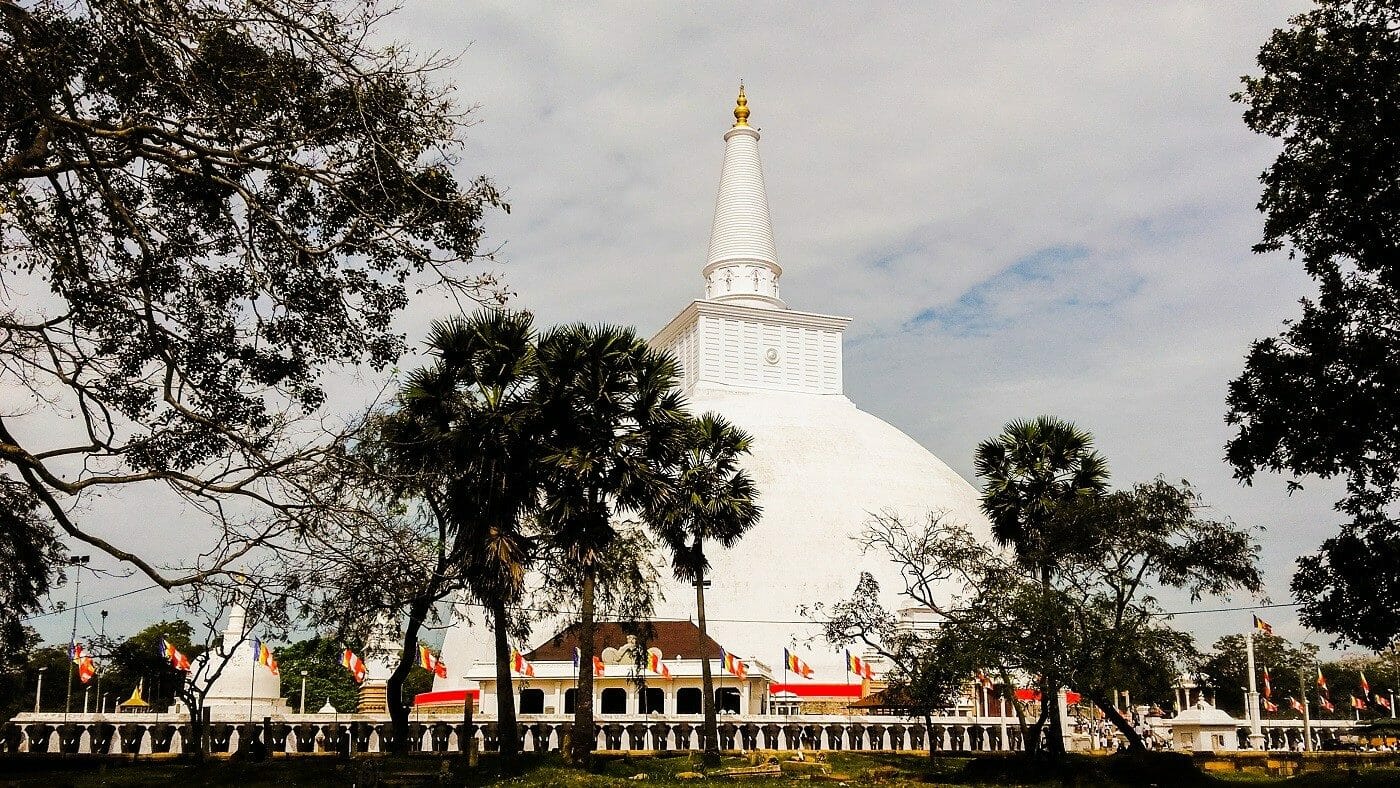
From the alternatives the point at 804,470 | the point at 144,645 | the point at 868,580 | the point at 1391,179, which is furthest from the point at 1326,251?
the point at 144,645

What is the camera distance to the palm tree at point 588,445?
26391 mm

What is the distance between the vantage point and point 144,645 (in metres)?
65.4

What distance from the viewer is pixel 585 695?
2631cm

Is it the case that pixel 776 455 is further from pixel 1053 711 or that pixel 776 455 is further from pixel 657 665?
pixel 1053 711

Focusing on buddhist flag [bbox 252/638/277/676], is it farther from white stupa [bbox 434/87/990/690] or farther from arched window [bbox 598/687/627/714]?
arched window [bbox 598/687/627/714]

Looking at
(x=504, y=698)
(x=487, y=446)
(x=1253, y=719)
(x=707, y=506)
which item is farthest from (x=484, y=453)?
(x=1253, y=719)

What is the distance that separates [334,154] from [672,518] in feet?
58.6

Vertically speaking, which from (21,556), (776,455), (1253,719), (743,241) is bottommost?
(1253,719)

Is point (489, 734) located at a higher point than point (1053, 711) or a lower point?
lower

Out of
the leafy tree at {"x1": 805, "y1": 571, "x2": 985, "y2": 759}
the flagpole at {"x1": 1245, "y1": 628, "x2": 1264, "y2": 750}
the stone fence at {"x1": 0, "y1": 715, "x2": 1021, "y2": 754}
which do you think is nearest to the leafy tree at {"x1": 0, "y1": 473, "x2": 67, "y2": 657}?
the stone fence at {"x1": 0, "y1": 715, "x2": 1021, "y2": 754}

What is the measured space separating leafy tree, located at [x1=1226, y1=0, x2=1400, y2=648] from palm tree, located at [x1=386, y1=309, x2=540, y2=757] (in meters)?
14.0

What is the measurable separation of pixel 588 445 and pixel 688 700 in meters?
21.9

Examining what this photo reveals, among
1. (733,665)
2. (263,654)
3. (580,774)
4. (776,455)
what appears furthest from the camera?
(776,455)

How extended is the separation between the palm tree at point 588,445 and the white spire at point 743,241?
126 ft
